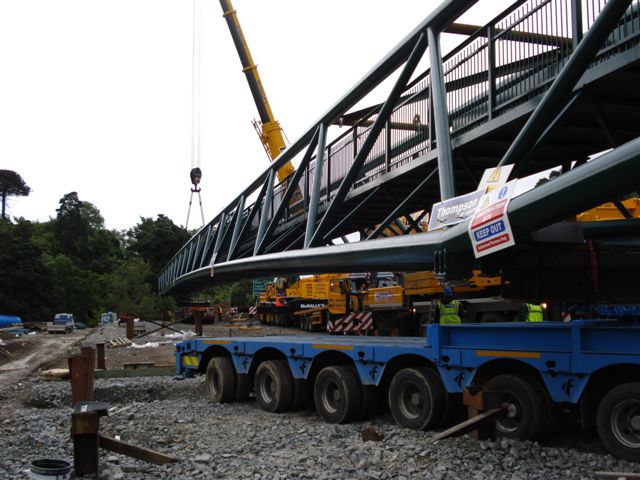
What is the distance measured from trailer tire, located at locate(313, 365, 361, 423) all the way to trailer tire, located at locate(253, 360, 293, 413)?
74 cm

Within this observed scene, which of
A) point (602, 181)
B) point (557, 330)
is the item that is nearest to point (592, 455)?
point (557, 330)

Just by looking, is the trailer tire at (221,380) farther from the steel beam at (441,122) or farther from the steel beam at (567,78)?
the steel beam at (567,78)

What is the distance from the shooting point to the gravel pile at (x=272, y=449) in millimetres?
6914

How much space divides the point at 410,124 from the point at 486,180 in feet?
14.8

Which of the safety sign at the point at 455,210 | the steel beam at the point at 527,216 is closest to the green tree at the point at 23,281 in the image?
the steel beam at the point at 527,216

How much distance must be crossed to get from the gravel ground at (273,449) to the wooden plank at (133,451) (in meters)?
0.09

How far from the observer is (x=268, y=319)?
39969mm

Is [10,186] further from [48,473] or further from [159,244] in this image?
[48,473]

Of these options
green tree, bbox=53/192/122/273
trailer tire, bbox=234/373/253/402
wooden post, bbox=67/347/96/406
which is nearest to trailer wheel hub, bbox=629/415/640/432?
wooden post, bbox=67/347/96/406

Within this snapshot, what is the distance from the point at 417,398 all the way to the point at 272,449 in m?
2.04

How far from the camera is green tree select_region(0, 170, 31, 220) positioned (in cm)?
11444

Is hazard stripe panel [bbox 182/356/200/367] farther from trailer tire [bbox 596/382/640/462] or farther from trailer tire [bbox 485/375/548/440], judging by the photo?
trailer tire [bbox 596/382/640/462]

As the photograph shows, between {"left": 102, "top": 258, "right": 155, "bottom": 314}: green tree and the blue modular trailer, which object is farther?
{"left": 102, "top": 258, "right": 155, "bottom": 314}: green tree

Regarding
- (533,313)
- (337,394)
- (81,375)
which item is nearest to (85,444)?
(81,375)
